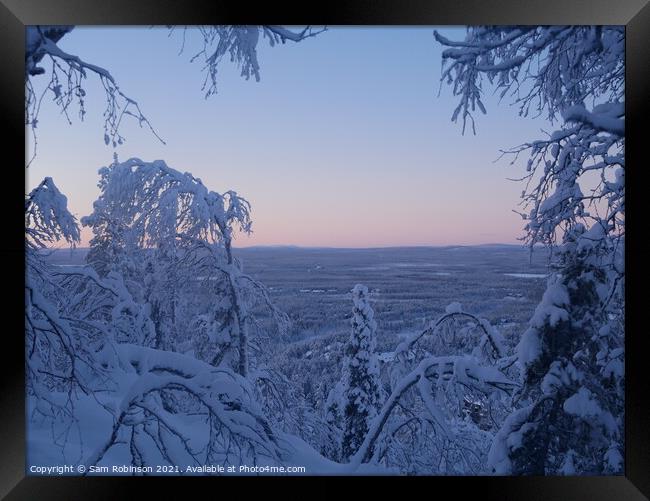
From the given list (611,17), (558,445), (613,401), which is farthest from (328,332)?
(611,17)

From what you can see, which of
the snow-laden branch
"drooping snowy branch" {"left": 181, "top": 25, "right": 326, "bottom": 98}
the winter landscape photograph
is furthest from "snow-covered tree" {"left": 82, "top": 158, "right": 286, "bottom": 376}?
the snow-laden branch

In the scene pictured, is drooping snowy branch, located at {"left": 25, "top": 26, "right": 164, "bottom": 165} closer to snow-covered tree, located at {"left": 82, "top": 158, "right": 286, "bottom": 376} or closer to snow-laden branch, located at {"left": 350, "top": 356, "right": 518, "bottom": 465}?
snow-covered tree, located at {"left": 82, "top": 158, "right": 286, "bottom": 376}

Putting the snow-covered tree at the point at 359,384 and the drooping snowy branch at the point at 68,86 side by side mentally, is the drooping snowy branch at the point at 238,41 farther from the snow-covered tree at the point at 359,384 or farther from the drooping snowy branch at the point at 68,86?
the snow-covered tree at the point at 359,384

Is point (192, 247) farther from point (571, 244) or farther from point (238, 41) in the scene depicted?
point (571, 244)

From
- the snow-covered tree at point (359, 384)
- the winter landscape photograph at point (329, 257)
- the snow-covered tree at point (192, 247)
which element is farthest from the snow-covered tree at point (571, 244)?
the snow-covered tree at point (192, 247)

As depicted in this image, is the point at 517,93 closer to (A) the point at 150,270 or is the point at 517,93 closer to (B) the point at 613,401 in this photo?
(B) the point at 613,401

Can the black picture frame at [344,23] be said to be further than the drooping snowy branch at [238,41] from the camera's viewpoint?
No

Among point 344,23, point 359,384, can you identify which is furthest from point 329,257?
point 344,23

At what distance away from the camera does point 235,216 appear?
3824mm

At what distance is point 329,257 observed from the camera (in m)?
3.89

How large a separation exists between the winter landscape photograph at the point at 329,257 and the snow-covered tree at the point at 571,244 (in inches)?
0.6

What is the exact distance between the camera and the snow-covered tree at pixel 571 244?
3.60 metres

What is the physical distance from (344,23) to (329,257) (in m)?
1.59

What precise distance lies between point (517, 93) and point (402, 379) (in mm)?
2201
